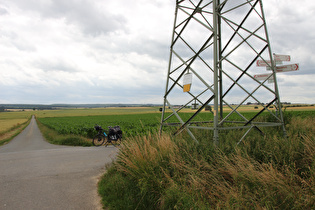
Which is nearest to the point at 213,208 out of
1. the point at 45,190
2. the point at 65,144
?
the point at 45,190

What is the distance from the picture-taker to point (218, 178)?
3242 millimetres

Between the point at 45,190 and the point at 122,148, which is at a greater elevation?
the point at 122,148

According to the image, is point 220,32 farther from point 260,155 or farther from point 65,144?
point 65,144

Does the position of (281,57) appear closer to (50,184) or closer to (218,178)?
(218,178)

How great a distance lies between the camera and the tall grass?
255 cm

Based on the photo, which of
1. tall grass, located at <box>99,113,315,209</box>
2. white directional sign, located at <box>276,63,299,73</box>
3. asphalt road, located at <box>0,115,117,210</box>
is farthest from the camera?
white directional sign, located at <box>276,63,299,73</box>

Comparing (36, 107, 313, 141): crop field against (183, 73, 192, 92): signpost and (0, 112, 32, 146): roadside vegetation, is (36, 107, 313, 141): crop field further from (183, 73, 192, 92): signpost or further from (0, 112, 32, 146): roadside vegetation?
(0, 112, 32, 146): roadside vegetation

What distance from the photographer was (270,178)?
8.95 feet

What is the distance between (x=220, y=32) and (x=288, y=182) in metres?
5.13

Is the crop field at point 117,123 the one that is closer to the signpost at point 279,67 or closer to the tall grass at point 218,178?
the tall grass at point 218,178

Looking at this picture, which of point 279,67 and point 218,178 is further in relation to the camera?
point 279,67

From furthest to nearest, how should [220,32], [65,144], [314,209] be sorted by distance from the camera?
1. [65,144]
2. [220,32]
3. [314,209]

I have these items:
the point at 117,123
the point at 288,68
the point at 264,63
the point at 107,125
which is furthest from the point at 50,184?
the point at 117,123

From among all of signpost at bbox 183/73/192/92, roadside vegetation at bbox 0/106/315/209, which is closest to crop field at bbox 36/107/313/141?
signpost at bbox 183/73/192/92
